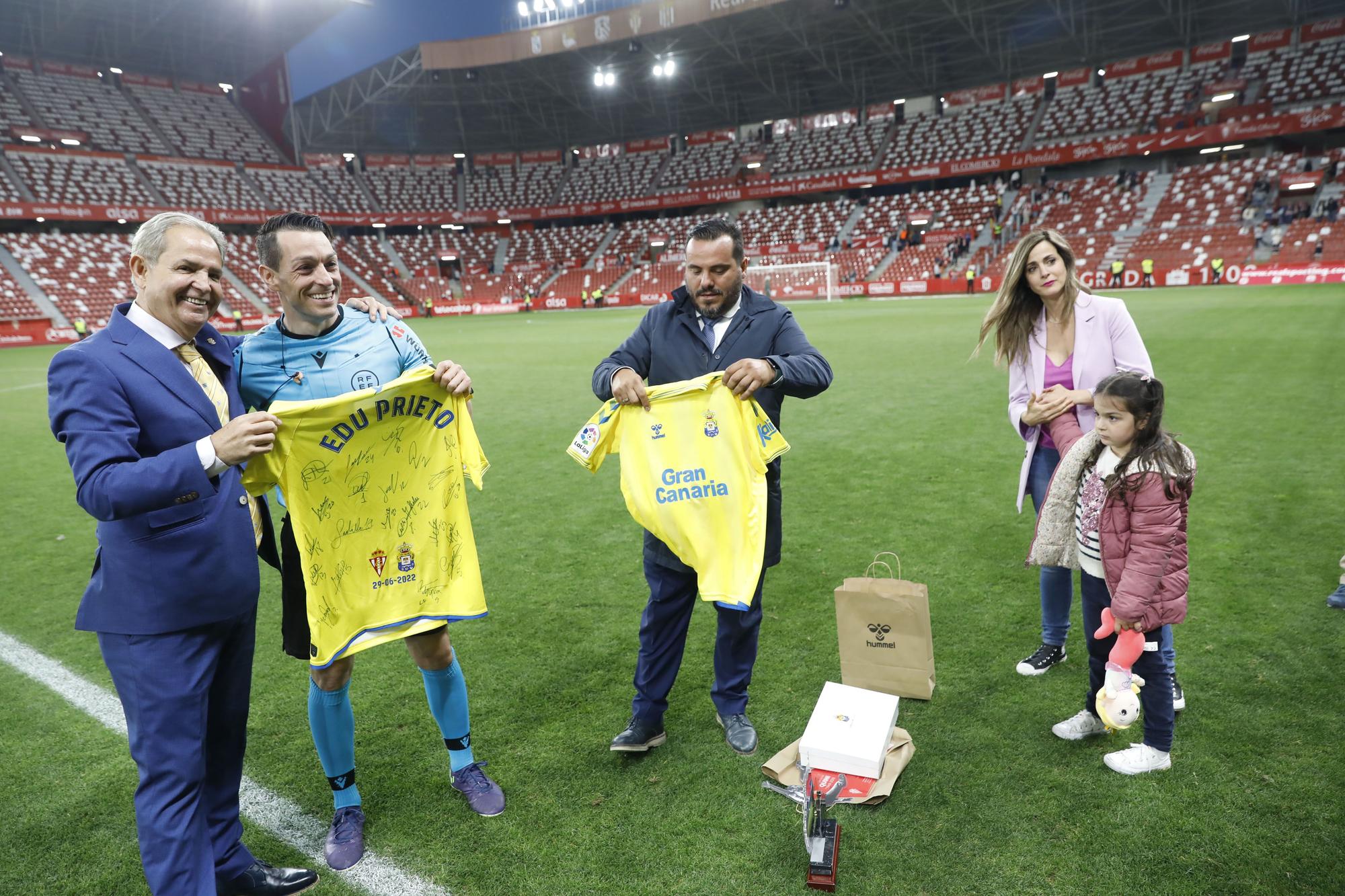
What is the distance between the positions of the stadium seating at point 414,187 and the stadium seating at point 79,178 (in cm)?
1459

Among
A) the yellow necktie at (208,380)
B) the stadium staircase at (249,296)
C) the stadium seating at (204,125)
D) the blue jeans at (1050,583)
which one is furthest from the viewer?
the stadium seating at (204,125)

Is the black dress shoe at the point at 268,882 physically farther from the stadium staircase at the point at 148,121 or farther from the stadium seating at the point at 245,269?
the stadium staircase at the point at 148,121

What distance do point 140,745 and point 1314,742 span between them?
169 inches

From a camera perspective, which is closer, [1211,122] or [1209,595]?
[1209,595]

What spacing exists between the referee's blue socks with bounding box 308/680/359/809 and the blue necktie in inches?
76.0

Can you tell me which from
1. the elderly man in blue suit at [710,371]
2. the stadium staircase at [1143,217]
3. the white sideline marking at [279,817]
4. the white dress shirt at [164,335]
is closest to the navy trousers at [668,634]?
the elderly man in blue suit at [710,371]

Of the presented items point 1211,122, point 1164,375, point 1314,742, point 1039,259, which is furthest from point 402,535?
point 1211,122

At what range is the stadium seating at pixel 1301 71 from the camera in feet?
114

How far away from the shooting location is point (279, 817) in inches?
122

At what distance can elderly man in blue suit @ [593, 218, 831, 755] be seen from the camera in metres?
3.04

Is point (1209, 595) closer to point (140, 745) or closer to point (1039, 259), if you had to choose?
point (1039, 259)

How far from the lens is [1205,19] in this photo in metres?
37.8

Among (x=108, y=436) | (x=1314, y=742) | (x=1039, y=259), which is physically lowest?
(x=1314, y=742)

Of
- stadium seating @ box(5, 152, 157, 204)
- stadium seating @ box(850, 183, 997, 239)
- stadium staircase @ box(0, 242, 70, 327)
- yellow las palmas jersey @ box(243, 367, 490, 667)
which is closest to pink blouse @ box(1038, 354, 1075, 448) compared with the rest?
yellow las palmas jersey @ box(243, 367, 490, 667)
